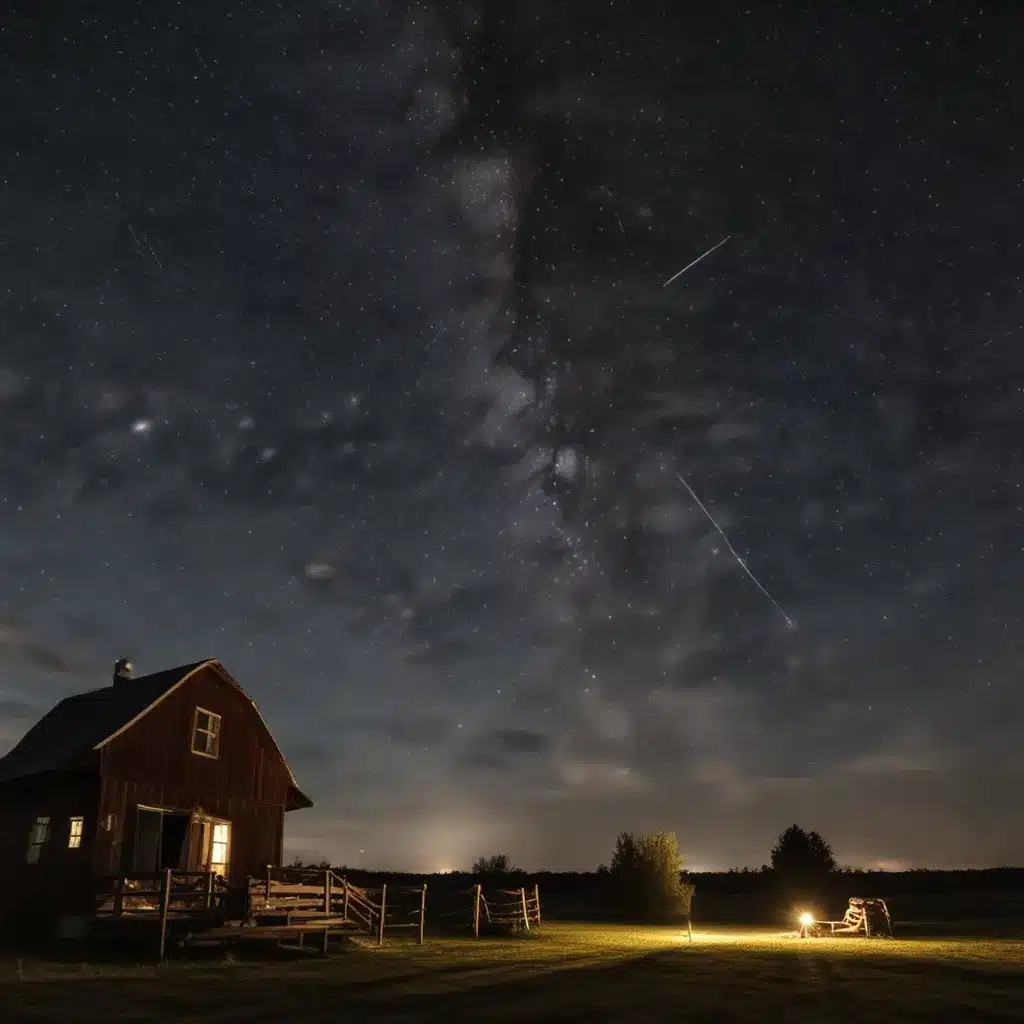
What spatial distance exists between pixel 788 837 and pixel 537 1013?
6306 centimetres

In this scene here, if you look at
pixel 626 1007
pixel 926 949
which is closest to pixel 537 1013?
pixel 626 1007

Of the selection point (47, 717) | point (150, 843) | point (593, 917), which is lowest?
Answer: point (593, 917)

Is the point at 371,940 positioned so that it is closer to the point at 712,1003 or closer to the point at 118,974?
the point at 118,974

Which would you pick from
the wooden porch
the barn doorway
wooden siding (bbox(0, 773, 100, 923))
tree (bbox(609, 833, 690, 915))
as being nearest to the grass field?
the wooden porch

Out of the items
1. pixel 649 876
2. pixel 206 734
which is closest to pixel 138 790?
pixel 206 734

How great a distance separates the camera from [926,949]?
26.8 metres

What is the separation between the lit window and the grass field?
24.8ft

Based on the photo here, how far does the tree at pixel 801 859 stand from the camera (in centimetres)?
6781

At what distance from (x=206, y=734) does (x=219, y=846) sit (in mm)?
3693

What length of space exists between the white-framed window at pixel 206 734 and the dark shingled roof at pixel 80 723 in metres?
1.78

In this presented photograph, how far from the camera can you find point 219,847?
30297mm

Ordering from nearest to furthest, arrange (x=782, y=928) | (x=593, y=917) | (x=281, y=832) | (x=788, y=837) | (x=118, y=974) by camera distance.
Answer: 1. (x=118, y=974)
2. (x=281, y=832)
3. (x=782, y=928)
4. (x=593, y=917)
5. (x=788, y=837)

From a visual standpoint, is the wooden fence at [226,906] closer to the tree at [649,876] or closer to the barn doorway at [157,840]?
the barn doorway at [157,840]

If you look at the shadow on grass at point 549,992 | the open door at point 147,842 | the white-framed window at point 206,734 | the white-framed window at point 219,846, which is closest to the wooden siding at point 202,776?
the white-framed window at point 206,734
